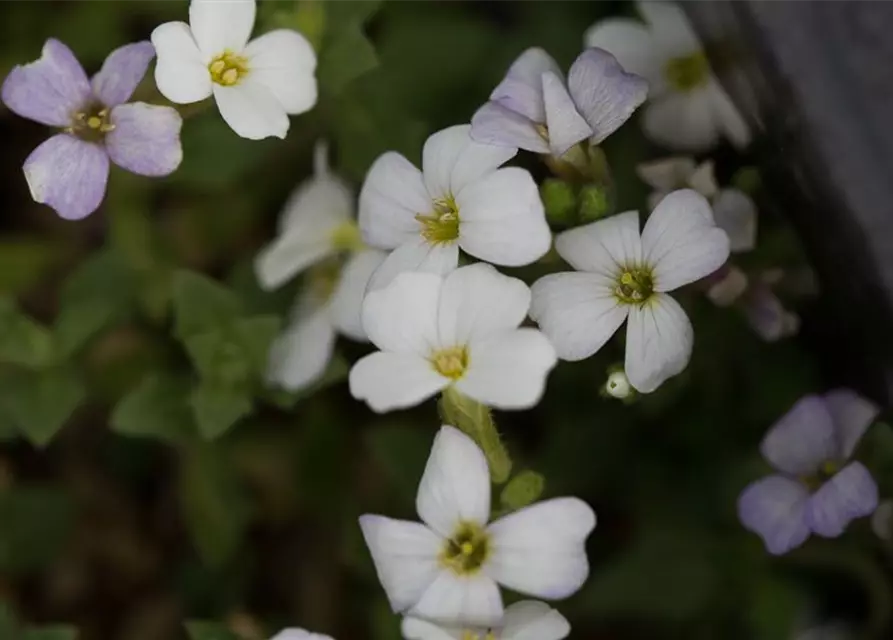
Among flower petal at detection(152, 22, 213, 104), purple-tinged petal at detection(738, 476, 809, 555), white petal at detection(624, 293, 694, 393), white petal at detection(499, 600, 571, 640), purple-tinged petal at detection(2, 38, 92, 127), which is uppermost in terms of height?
purple-tinged petal at detection(2, 38, 92, 127)

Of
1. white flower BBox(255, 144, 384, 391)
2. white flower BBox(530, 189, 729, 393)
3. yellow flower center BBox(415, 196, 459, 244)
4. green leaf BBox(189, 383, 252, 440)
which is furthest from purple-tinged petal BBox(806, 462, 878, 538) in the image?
green leaf BBox(189, 383, 252, 440)

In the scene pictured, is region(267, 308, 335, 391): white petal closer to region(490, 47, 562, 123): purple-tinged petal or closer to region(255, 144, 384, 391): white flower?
region(255, 144, 384, 391): white flower

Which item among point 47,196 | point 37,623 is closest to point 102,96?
point 47,196

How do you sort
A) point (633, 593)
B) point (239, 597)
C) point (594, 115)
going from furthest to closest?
point (239, 597)
point (633, 593)
point (594, 115)

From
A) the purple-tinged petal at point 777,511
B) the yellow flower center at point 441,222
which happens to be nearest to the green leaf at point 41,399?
the yellow flower center at point 441,222

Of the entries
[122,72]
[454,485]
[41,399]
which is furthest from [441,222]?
[41,399]

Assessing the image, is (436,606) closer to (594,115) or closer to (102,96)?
(594,115)

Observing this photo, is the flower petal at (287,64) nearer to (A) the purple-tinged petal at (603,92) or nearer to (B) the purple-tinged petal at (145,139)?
(B) the purple-tinged petal at (145,139)
